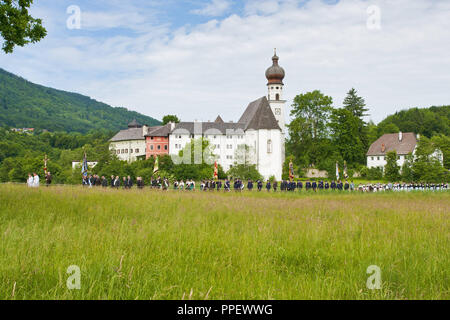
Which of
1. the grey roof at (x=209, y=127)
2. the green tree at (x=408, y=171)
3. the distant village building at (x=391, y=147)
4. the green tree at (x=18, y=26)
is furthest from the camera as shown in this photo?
the grey roof at (x=209, y=127)

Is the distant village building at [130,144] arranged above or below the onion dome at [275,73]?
below

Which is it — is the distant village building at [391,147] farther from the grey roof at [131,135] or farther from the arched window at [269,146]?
the grey roof at [131,135]

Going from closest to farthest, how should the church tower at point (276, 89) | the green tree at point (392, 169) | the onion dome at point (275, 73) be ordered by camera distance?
the green tree at point (392, 169), the onion dome at point (275, 73), the church tower at point (276, 89)

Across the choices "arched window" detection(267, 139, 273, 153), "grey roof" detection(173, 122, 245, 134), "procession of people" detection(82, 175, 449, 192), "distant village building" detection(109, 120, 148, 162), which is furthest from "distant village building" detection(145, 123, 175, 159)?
"procession of people" detection(82, 175, 449, 192)

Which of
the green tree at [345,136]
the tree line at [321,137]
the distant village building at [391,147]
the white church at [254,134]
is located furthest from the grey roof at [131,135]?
the distant village building at [391,147]

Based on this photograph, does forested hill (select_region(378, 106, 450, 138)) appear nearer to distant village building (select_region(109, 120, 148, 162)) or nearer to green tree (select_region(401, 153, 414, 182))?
green tree (select_region(401, 153, 414, 182))

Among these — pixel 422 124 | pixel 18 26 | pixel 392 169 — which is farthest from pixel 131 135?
pixel 18 26

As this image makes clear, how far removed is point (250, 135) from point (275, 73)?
64.8 feet

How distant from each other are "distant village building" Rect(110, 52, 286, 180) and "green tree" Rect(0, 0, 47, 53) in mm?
61340

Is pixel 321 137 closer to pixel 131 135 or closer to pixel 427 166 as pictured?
pixel 427 166

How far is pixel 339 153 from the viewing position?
235ft

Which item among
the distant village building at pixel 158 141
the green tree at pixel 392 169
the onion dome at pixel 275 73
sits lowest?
the green tree at pixel 392 169

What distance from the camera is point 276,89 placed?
9006 cm

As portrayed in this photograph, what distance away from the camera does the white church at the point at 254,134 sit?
259 feet
